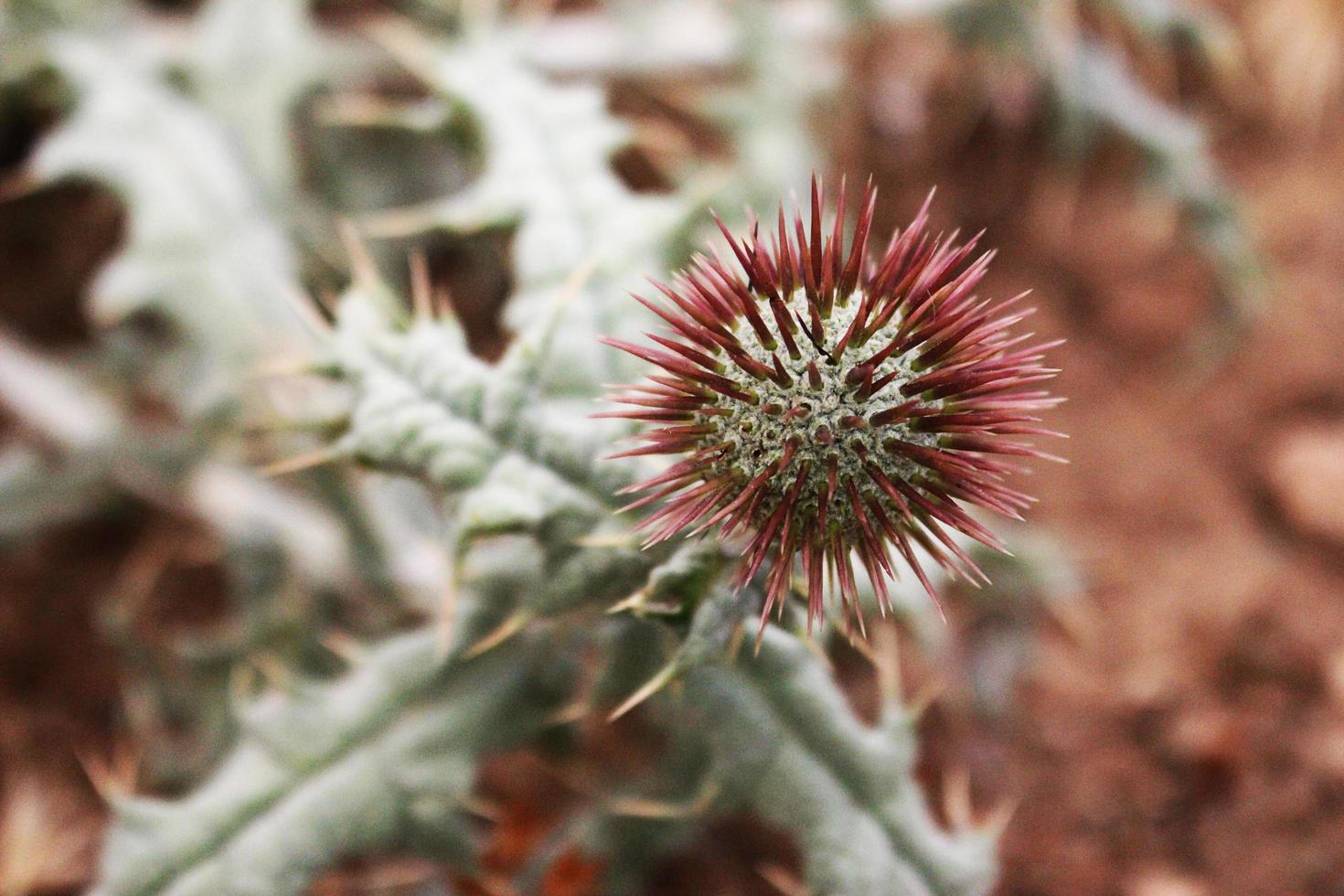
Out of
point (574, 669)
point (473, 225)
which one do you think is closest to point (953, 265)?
point (473, 225)

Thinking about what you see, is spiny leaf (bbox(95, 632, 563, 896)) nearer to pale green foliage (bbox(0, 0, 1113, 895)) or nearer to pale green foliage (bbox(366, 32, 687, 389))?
pale green foliage (bbox(0, 0, 1113, 895))

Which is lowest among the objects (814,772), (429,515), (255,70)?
(429,515)

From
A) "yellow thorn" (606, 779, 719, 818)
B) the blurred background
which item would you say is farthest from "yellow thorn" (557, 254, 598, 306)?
"yellow thorn" (606, 779, 719, 818)

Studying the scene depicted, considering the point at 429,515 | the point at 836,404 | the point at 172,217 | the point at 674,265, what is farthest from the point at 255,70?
the point at 836,404

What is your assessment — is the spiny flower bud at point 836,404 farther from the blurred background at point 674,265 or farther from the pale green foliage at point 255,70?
the pale green foliage at point 255,70

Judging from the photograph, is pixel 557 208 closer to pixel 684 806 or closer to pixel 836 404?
pixel 836 404

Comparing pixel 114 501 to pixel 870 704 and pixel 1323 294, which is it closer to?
pixel 870 704

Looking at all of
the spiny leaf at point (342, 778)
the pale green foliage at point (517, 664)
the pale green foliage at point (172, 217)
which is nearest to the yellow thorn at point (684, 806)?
the pale green foliage at point (517, 664)
